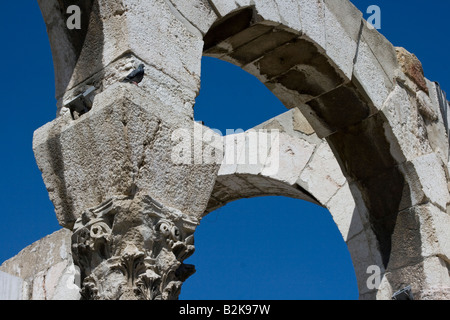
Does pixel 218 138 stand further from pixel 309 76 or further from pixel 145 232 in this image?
pixel 309 76

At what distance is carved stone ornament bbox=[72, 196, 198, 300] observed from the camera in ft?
10.3

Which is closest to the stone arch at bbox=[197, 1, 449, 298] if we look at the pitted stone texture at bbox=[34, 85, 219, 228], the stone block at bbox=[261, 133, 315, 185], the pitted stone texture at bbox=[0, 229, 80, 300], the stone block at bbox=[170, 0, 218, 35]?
the stone block at bbox=[170, 0, 218, 35]

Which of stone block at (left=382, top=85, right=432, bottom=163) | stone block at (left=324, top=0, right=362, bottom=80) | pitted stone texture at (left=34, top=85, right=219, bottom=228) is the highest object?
stone block at (left=324, top=0, right=362, bottom=80)

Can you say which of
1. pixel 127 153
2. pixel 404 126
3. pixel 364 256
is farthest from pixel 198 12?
pixel 364 256

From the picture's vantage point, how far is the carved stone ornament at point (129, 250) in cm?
313

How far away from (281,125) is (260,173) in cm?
57

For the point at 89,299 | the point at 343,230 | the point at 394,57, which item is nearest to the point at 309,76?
the point at 394,57

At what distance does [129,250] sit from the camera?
314 cm

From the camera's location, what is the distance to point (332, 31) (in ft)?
17.7

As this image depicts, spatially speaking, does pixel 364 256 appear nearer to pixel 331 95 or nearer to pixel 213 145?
pixel 331 95

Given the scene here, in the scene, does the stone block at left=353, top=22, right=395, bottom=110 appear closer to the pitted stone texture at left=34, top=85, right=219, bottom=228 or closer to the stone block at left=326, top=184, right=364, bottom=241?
the stone block at left=326, top=184, right=364, bottom=241

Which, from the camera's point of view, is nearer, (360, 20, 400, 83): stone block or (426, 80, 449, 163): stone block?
(360, 20, 400, 83): stone block

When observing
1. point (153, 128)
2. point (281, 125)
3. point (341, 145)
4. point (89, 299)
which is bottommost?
point (89, 299)

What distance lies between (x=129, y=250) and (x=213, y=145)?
2.49 ft
